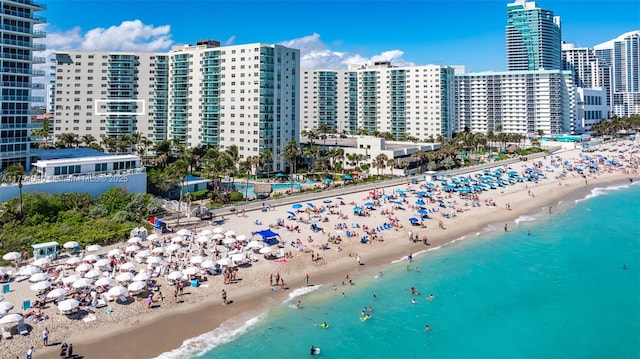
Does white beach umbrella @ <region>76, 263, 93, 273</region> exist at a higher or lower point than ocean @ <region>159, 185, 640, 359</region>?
higher

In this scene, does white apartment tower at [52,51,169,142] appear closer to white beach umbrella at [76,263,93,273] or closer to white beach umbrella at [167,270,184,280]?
white beach umbrella at [76,263,93,273]

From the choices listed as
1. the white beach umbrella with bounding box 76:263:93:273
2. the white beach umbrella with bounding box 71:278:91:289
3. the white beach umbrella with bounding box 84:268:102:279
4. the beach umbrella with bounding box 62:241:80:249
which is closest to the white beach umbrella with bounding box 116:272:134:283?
the white beach umbrella with bounding box 84:268:102:279

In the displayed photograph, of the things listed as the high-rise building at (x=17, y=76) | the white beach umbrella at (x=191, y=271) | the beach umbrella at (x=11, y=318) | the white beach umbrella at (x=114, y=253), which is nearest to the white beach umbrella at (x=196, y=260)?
the white beach umbrella at (x=191, y=271)

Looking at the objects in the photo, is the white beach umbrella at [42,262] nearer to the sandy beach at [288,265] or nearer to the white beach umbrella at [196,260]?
the sandy beach at [288,265]

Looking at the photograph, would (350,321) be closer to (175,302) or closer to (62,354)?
(175,302)

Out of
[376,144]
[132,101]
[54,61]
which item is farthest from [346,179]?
[54,61]

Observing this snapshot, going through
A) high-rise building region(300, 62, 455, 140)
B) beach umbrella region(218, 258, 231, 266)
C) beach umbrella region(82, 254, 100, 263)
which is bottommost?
beach umbrella region(218, 258, 231, 266)

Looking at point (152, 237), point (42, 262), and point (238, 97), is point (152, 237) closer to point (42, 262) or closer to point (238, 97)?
point (42, 262)
